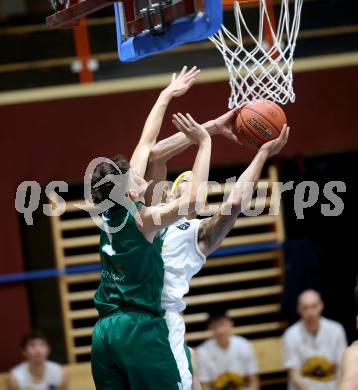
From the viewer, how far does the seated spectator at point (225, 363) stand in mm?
8492

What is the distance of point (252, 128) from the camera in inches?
208

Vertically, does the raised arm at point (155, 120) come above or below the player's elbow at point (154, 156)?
above

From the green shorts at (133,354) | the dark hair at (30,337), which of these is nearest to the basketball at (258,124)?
the green shorts at (133,354)

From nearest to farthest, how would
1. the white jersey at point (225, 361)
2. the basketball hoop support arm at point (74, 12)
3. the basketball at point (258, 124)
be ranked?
the basketball hoop support arm at point (74, 12)
the basketball at point (258, 124)
the white jersey at point (225, 361)

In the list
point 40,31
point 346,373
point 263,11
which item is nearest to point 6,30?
point 40,31

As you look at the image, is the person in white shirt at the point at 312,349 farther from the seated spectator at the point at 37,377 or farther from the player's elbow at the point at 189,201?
the player's elbow at the point at 189,201

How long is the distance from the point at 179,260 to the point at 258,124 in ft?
2.68

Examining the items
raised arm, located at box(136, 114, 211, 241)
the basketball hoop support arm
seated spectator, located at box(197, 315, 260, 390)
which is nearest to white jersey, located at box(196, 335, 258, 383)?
seated spectator, located at box(197, 315, 260, 390)

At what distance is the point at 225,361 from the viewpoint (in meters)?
8.50

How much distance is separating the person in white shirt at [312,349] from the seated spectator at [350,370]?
430 cm

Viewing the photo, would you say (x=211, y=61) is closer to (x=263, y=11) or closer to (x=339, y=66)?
(x=339, y=66)

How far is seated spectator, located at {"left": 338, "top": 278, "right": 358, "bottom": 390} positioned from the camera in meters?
3.85

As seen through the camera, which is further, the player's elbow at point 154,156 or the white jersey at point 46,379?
the white jersey at point 46,379

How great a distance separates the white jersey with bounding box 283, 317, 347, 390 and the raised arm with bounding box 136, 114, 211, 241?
3699 millimetres
